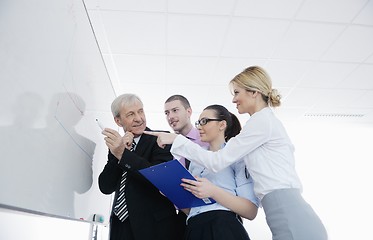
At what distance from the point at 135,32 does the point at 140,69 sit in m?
0.59

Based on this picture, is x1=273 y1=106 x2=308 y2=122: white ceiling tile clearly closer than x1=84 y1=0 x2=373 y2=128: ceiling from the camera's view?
No

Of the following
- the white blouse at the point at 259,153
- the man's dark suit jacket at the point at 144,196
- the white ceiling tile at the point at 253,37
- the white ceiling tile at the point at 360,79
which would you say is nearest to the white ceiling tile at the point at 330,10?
the white ceiling tile at the point at 253,37

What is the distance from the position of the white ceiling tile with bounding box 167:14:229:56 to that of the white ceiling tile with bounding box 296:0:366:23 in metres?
0.66

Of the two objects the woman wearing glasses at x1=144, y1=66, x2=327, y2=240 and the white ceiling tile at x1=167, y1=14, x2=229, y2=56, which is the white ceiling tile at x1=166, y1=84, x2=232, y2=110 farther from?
the woman wearing glasses at x1=144, y1=66, x2=327, y2=240

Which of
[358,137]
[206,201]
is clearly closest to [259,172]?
[206,201]

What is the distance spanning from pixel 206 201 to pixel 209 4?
1.71m

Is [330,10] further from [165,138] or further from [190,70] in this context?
[165,138]

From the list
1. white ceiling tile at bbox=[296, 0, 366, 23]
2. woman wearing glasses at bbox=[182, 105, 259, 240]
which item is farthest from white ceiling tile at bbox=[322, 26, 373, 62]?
woman wearing glasses at bbox=[182, 105, 259, 240]

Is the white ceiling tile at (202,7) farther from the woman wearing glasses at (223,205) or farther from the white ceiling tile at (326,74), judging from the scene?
the woman wearing glasses at (223,205)

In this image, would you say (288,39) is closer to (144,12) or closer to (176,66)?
(176,66)

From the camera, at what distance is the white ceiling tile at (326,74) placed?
10.1 ft

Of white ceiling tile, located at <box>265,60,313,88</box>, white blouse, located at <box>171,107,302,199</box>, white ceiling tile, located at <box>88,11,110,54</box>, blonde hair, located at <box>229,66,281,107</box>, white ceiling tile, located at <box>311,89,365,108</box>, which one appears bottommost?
white blouse, located at <box>171,107,302,199</box>

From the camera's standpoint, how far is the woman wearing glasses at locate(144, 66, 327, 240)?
2.97 feet

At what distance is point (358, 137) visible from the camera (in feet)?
16.4
